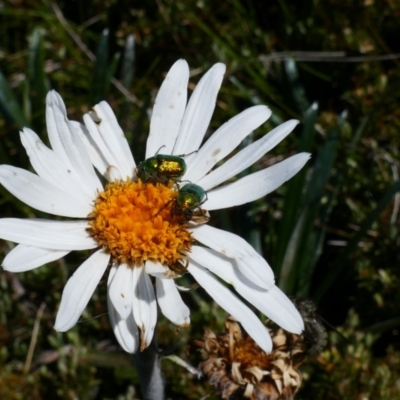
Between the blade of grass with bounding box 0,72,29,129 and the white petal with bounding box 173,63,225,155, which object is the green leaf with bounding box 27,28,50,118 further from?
the white petal with bounding box 173,63,225,155

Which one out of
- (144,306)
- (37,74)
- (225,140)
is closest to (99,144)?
(225,140)

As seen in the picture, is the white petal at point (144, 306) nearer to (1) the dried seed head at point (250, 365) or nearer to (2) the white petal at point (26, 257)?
(2) the white petal at point (26, 257)

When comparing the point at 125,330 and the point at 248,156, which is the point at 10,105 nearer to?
the point at 248,156

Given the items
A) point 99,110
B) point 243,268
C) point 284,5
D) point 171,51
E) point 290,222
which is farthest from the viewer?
point 171,51

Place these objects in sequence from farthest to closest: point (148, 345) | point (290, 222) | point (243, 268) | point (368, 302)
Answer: point (368, 302) < point (290, 222) < point (243, 268) < point (148, 345)

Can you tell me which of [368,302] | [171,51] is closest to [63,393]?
[368,302]

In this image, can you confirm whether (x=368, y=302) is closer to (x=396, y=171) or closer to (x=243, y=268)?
(x=396, y=171)

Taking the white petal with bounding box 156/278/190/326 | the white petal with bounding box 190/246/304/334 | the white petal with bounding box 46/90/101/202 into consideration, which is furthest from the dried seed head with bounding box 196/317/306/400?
the white petal with bounding box 46/90/101/202
